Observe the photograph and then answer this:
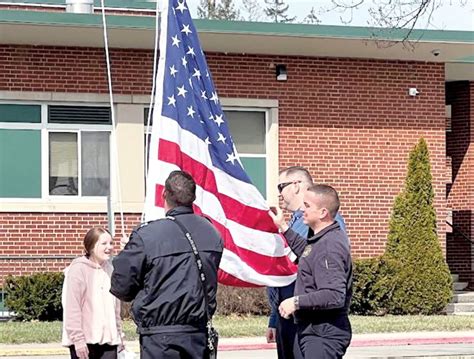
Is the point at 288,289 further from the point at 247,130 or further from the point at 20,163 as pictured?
the point at 247,130

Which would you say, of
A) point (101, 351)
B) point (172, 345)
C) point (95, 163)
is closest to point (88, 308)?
point (101, 351)

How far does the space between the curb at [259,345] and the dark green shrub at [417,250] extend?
159 inches

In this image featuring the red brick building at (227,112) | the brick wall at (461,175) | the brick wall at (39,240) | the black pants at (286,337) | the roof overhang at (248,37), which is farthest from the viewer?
the brick wall at (461,175)

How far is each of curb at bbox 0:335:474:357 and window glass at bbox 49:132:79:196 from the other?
6.06 meters

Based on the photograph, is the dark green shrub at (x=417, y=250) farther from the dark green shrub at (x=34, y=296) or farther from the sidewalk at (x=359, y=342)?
the dark green shrub at (x=34, y=296)

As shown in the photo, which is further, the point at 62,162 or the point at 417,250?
the point at 417,250

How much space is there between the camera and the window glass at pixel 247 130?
74.9 feet

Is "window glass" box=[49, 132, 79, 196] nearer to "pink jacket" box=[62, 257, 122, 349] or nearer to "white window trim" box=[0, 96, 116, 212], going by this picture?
"white window trim" box=[0, 96, 116, 212]

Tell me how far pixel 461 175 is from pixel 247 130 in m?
6.17

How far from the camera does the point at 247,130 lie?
2289cm

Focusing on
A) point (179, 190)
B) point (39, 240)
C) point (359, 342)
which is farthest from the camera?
point (39, 240)

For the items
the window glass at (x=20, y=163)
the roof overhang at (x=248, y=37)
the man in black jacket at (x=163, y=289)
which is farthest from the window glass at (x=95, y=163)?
the man in black jacket at (x=163, y=289)

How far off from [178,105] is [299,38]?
1324 centimetres

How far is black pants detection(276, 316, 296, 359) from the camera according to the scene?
8.41 meters
